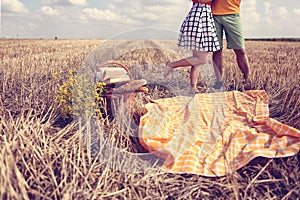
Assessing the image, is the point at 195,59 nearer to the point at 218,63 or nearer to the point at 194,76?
the point at 194,76

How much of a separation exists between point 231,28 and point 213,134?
1398 mm

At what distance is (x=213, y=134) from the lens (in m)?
2.07

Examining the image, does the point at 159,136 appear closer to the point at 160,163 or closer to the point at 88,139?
the point at 160,163

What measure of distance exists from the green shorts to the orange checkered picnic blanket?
2.20 feet

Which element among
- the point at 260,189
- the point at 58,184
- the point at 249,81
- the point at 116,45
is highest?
the point at 116,45

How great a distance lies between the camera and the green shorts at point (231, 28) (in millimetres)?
3029

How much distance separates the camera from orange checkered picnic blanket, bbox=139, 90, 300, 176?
5.76ft

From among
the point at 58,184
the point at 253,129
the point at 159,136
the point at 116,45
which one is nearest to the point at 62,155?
the point at 58,184

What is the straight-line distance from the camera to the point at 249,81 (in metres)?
3.30

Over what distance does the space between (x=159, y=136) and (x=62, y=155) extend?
0.64m

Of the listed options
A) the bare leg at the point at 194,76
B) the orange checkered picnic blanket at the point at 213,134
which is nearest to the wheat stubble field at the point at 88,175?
the orange checkered picnic blanket at the point at 213,134

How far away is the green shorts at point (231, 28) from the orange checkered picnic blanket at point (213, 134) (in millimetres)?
670

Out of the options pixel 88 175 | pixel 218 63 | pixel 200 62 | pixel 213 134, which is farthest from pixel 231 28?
pixel 88 175

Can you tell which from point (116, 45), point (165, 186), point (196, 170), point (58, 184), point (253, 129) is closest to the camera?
point (58, 184)
